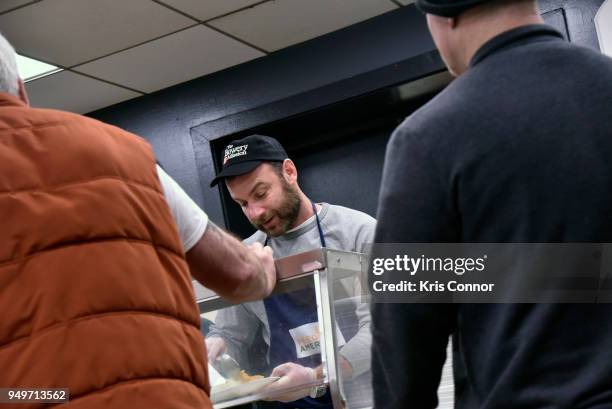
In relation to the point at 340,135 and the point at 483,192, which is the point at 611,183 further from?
the point at 340,135

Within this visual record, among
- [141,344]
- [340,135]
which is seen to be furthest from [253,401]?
[340,135]

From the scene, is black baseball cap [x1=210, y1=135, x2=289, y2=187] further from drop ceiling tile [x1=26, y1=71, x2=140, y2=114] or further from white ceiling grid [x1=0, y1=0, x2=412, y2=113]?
drop ceiling tile [x1=26, y1=71, x2=140, y2=114]

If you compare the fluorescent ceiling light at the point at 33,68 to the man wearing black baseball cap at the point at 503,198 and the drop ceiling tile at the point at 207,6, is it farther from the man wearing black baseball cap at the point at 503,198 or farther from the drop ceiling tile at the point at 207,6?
the man wearing black baseball cap at the point at 503,198

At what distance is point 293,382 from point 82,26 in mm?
2526

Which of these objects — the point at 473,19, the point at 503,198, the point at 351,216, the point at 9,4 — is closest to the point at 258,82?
the point at 9,4

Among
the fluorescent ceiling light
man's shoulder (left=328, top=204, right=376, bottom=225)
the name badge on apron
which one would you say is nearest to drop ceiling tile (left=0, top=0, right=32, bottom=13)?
the fluorescent ceiling light

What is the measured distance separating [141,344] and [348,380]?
3.81ft

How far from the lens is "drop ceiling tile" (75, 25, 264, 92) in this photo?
474 centimetres

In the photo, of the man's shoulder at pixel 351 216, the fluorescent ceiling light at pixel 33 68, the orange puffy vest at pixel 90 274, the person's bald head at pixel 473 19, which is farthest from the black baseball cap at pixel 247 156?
the person's bald head at pixel 473 19

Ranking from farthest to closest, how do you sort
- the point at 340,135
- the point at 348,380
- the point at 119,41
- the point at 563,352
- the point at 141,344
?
the point at 340,135 < the point at 119,41 < the point at 348,380 < the point at 141,344 < the point at 563,352

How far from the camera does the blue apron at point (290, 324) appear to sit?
7.88 feet

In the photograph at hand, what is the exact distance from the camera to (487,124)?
1213mm

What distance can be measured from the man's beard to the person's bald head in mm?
2168

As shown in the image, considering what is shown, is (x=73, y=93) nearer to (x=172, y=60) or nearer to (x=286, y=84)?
(x=172, y=60)
